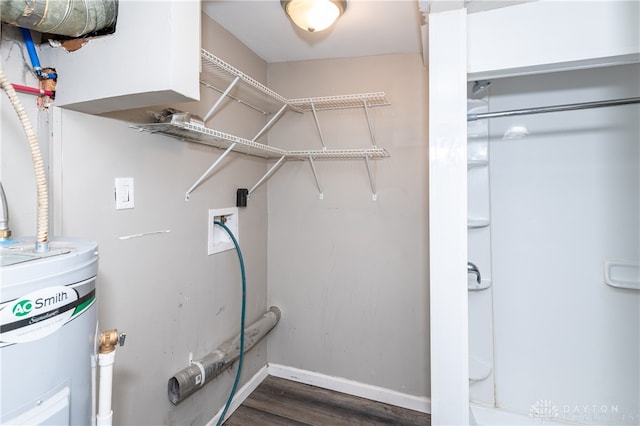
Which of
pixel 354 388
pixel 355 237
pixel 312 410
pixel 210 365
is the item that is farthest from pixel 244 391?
pixel 355 237

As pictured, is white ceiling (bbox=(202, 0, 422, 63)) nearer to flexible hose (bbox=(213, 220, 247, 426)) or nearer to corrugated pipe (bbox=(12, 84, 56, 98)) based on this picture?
corrugated pipe (bbox=(12, 84, 56, 98))

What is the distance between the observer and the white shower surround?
1.09m

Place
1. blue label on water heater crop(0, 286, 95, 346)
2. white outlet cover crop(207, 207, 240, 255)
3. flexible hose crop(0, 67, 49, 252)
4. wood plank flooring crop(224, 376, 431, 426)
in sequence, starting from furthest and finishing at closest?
1. wood plank flooring crop(224, 376, 431, 426)
2. white outlet cover crop(207, 207, 240, 255)
3. flexible hose crop(0, 67, 49, 252)
4. blue label on water heater crop(0, 286, 95, 346)

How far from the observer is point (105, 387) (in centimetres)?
84

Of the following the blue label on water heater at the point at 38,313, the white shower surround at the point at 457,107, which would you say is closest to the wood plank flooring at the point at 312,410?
the white shower surround at the point at 457,107

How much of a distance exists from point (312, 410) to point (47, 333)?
1.82 meters

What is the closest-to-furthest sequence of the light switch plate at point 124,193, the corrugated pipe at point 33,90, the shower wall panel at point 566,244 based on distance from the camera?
the corrugated pipe at point 33,90, the light switch plate at point 124,193, the shower wall panel at point 566,244

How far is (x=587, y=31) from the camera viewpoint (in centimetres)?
105

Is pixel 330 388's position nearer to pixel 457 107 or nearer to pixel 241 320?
pixel 241 320

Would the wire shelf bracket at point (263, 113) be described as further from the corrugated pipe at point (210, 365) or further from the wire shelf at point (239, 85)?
the corrugated pipe at point (210, 365)

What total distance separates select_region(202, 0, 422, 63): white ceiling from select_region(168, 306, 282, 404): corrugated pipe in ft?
6.30

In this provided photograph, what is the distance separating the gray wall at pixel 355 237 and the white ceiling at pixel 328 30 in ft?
0.37

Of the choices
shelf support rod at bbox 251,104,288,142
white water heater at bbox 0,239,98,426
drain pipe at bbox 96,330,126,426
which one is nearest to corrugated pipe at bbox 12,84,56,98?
white water heater at bbox 0,239,98,426

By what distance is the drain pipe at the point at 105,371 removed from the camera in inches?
32.6
